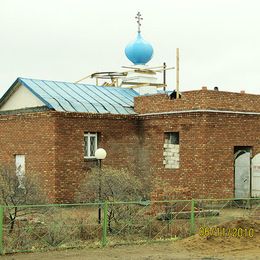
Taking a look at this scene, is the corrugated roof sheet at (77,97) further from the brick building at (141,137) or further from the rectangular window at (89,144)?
the rectangular window at (89,144)

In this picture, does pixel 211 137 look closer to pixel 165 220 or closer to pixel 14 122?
pixel 165 220

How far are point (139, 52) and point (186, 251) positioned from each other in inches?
649

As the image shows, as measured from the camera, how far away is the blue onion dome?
2920cm

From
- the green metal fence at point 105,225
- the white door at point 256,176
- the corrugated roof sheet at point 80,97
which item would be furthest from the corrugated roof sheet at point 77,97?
the green metal fence at point 105,225

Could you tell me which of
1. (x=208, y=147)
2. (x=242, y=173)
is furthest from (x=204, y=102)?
(x=242, y=173)

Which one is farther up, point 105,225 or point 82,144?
point 82,144

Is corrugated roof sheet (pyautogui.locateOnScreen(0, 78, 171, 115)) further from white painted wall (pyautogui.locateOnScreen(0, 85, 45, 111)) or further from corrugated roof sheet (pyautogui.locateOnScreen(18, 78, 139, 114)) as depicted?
white painted wall (pyautogui.locateOnScreen(0, 85, 45, 111))

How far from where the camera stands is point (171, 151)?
73.1ft

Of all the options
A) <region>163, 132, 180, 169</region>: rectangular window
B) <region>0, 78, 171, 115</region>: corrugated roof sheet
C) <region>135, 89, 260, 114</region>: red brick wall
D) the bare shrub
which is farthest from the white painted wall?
the bare shrub

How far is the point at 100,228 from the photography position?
15680 mm

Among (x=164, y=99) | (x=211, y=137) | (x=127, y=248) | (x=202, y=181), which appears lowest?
(x=127, y=248)

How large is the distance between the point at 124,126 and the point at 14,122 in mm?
4270

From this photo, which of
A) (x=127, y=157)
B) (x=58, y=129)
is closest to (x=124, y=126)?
(x=127, y=157)

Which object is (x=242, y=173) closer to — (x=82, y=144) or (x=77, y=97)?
(x=82, y=144)
